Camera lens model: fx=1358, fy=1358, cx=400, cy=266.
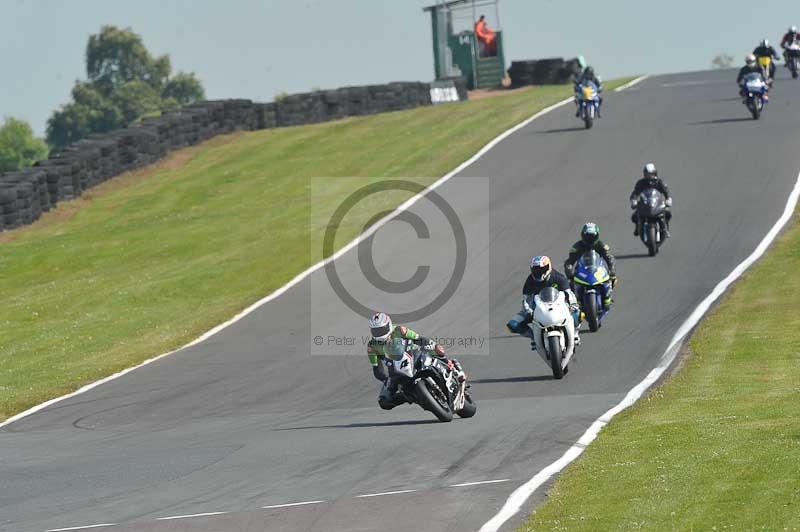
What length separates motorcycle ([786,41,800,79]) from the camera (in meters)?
47.6

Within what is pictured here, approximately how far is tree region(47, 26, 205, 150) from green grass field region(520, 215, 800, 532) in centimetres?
11520

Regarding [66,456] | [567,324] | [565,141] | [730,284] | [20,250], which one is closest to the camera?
[66,456]

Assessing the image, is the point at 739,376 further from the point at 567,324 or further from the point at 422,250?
the point at 422,250

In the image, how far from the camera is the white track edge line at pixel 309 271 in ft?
63.0

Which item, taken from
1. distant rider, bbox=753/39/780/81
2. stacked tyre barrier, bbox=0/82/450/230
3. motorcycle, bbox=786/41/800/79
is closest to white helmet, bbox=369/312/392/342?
stacked tyre barrier, bbox=0/82/450/230

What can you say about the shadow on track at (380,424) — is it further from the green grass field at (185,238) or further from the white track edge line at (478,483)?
the green grass field at (185,238)

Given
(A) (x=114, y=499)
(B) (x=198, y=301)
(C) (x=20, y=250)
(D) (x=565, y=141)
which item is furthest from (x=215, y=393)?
(D) (x=565, y=141)

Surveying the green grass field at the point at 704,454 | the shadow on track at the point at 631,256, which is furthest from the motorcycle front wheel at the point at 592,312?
the shadow on track at the point at 631,256

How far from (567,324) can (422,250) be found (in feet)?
34.5

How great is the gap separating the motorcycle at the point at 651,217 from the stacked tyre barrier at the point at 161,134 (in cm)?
1684

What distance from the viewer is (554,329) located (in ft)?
57.4

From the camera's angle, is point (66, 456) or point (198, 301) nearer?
point (66, 456)

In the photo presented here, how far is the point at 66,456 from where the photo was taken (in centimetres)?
1463

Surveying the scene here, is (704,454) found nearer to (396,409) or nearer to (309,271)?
(396,409)
